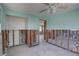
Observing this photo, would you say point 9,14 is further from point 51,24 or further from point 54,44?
point 54,44

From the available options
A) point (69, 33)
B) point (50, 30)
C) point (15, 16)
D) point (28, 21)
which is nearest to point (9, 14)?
point (15, 16)

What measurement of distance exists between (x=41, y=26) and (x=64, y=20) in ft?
1.52

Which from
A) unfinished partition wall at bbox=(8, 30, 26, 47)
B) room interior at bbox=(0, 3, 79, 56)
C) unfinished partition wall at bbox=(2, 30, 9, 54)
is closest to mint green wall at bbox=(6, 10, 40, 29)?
room interior at bbox=(0, 3, 79, 56)

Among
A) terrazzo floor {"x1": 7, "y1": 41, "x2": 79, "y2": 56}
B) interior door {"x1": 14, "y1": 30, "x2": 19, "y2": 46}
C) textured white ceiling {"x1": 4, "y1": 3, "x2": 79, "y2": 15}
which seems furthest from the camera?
interior door {"x1": 14, "y1": 30, "x2": 19, "y2": 46}

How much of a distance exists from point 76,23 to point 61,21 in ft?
0.97

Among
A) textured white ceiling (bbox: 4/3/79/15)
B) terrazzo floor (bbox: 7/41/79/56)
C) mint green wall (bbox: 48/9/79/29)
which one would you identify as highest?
textured white ceiling (bbox: 4/3/79/15)

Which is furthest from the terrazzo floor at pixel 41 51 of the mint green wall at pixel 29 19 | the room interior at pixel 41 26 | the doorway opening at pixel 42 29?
the mint green wall at pixel 29 19

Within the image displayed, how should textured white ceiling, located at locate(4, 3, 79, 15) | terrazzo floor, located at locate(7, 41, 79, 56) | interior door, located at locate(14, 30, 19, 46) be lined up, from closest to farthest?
textured white ceiling, located at locate(4, 3, 79, 15)
terrazzo floor, located at locate(7, 41, 79, 56)
interior door, located at locate(14, 30, 19, 46)

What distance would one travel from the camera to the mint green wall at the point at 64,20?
149cm

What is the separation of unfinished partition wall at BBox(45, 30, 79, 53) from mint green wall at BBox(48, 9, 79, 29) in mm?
119

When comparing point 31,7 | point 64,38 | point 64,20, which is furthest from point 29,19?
point 64,38

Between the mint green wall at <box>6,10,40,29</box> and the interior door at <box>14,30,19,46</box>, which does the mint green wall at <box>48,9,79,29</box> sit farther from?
the interior door at <box>14,30,19,46</box>

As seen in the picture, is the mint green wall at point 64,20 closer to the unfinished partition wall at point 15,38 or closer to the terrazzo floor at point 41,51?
the terrazzo floor at point 41,51

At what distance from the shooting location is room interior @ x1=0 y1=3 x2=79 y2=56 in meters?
1.36
